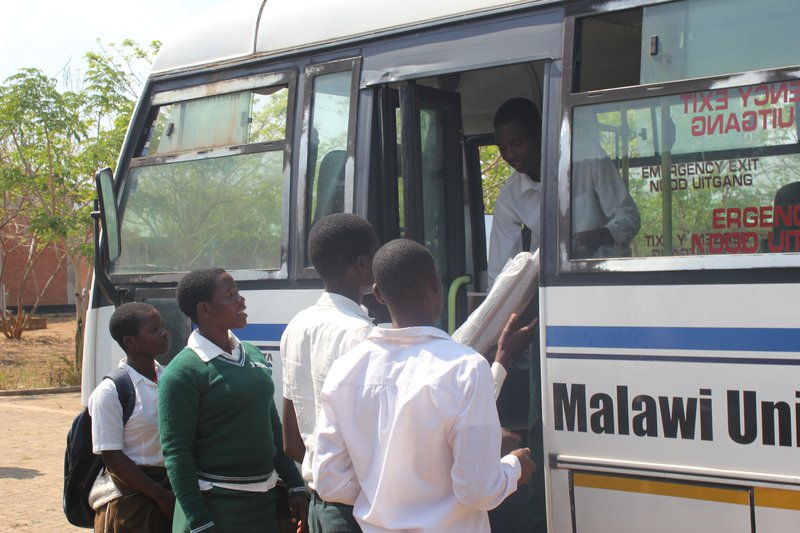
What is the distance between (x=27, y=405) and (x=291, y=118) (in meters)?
12.1

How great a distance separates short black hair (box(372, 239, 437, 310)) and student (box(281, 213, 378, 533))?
0.43 m

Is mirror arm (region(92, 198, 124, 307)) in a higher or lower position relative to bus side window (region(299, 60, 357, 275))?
lower

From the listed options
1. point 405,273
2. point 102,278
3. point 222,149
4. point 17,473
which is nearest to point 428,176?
point 222,149

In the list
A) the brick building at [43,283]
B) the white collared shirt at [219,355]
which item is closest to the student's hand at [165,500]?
the white collared shirt at [219,355]

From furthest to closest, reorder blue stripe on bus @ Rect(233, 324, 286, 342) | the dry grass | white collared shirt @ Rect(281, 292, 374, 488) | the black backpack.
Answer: the dry grass → blue stripe on bus @ Rect(233, 324, 286, 342) → the black backpack → white collared shirt @ Rect(281, 292, 374, 488)

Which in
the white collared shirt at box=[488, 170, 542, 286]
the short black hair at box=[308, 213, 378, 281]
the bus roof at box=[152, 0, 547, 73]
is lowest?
the short black hair at box=[308, 213, 378, 281]

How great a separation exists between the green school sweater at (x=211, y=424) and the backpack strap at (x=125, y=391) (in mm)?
705

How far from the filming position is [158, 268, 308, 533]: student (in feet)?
11.2

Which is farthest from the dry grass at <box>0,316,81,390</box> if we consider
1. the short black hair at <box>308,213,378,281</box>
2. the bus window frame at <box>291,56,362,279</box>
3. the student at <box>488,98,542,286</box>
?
the short black hair at <box>308,213,378,281</box>

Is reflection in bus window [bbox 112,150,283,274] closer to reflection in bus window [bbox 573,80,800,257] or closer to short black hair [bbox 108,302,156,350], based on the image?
short black hair [bbox 108,302,156,350]

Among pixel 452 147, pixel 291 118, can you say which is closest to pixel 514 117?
pixel 452 147

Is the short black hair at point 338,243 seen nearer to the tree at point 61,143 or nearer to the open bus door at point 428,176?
the open bus door at point 428,176

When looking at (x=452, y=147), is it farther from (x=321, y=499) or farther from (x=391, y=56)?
(x=321, y=499)

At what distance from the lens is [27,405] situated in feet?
49.3
